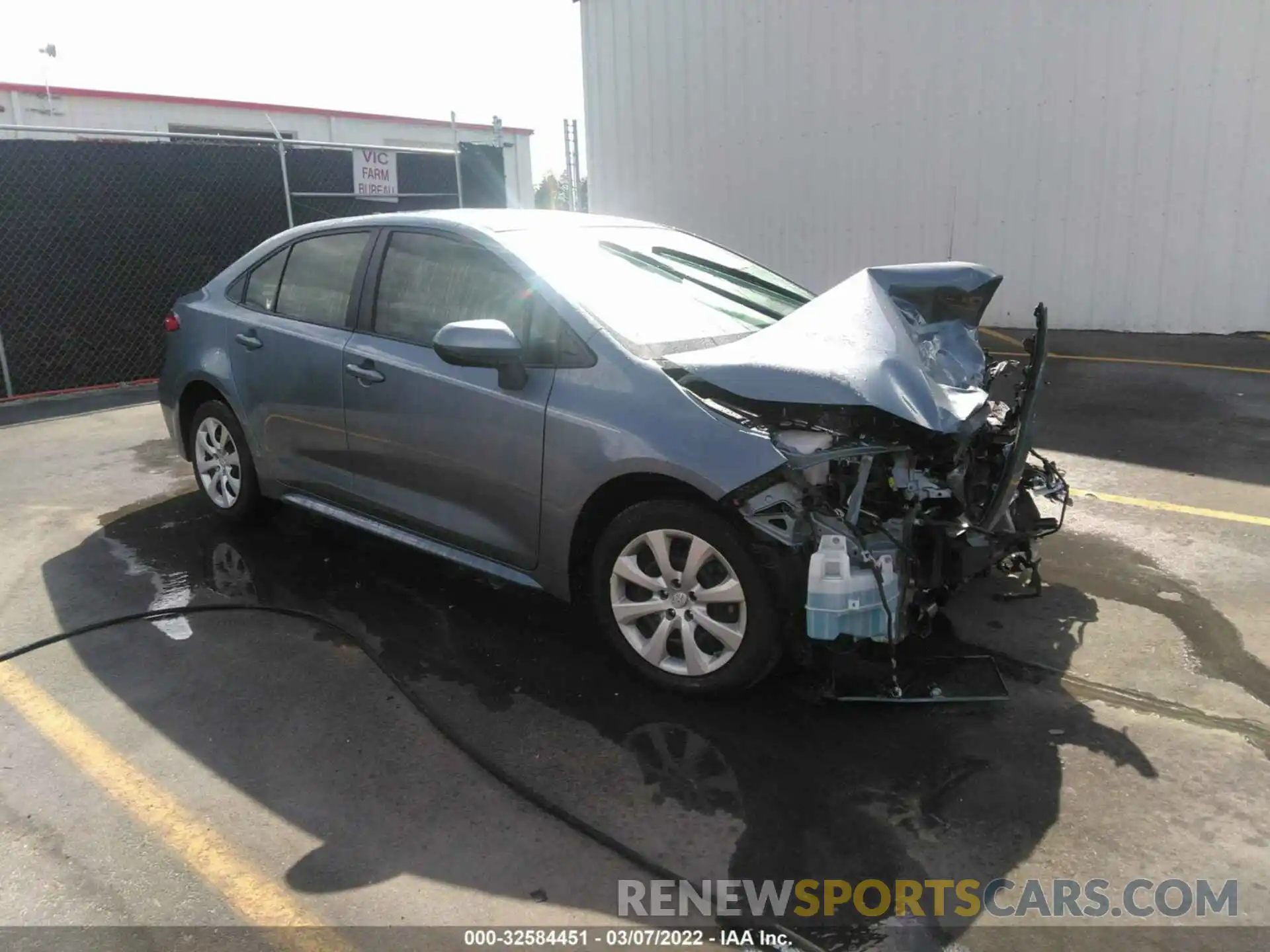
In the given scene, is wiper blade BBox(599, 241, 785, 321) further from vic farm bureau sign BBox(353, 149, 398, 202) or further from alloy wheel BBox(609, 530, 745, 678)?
vic farm bureau sign BBox(353, 149, 398, 202)

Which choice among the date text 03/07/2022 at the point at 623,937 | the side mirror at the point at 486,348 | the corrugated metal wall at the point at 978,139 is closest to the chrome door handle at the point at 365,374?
the side mirror at the point at 486,348

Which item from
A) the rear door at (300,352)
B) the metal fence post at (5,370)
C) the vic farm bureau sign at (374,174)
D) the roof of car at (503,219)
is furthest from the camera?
the vic farm bureau sign at (374,174)

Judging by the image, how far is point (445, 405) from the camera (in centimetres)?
393

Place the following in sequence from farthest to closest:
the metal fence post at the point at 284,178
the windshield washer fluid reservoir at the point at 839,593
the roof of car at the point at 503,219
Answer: the metal fence post at the point at 284,178
the roof of car at the point at 503,219
the windshield washer fluid reservoir at the point at 839,593

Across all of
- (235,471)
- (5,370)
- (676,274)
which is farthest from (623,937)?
(5,370)

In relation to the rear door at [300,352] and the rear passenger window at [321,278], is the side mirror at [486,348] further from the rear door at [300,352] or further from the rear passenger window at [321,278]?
the rear passenger window at [321,278]

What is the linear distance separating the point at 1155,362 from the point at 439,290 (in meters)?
8.19

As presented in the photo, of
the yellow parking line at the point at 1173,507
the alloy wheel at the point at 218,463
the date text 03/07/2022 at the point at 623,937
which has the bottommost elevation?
the date text 03/07/2022 at the point at 623,937

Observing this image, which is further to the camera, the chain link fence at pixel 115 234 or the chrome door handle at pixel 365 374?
the chain link fence at pixel 115 234

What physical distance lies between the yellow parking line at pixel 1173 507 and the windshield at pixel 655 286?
2250 millimetres

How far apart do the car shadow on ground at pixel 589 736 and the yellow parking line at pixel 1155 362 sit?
618cm

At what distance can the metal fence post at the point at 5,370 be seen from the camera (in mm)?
9406

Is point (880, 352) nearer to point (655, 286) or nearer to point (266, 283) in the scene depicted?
point (655, 286)

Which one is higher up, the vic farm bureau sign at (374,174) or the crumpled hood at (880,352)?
the vic farm bureau sign at (374,174)
